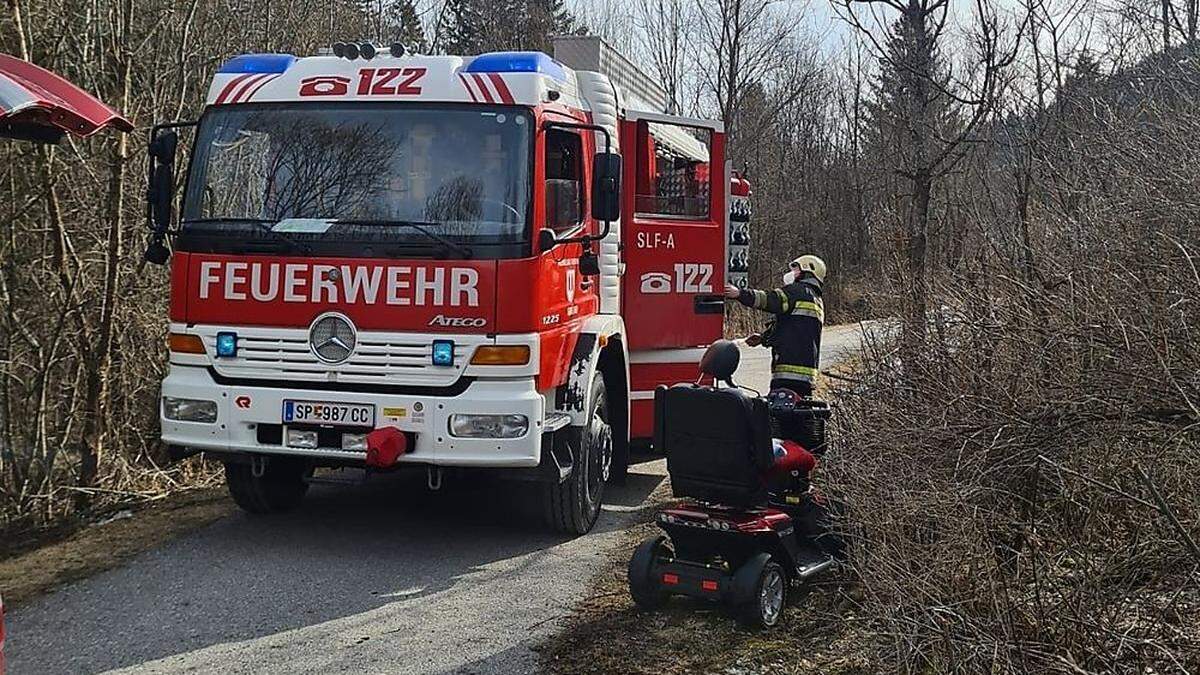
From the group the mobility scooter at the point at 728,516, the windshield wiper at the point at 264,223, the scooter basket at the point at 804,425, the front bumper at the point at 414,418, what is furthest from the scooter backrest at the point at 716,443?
the windshield wiper at the point at 264,223

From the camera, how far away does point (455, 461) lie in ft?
21.1

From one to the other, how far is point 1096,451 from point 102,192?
27.7 feet

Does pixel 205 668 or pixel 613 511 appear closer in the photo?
pixel 205 668

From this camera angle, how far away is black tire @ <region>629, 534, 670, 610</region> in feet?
18.5

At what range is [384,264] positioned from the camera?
650 centimetres

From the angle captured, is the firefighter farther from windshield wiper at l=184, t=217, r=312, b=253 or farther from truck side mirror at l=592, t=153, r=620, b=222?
windshield wiper at l=184, t=217, r=312, b=253

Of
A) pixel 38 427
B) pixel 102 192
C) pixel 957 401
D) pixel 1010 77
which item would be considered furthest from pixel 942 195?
pixel 38 427

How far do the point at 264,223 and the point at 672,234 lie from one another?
3.53 metres

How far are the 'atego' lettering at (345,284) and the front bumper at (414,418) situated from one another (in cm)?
52

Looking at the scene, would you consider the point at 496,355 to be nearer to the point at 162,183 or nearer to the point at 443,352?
the point at 443,352

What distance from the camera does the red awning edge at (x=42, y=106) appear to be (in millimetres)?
5172

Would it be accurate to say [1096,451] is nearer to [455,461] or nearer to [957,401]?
[957,401]

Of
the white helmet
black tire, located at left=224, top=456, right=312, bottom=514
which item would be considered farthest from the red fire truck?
the white helmet

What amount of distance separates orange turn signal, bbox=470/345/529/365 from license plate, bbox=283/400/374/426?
2.18ft
